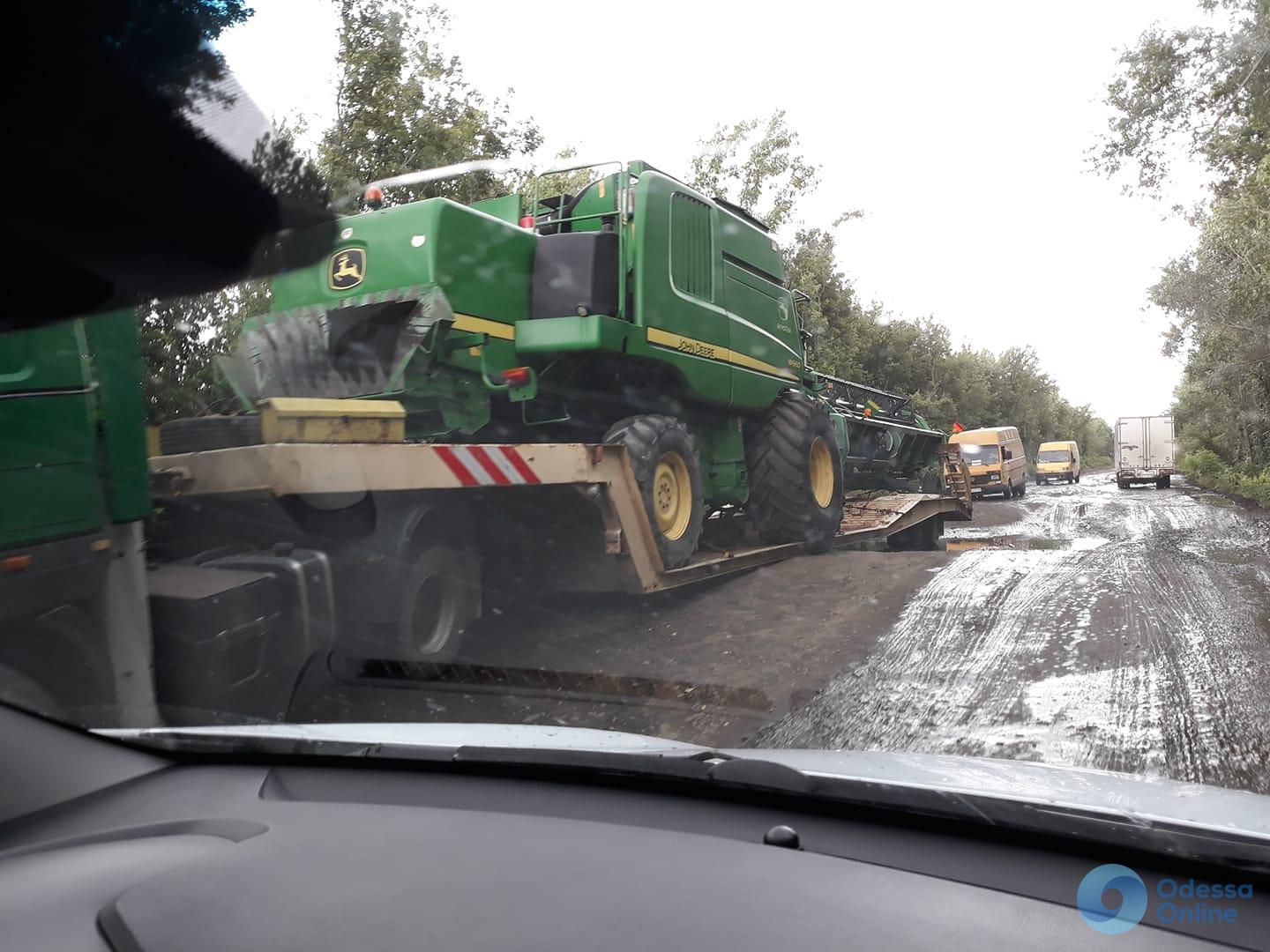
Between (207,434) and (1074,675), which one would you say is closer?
(207,434)

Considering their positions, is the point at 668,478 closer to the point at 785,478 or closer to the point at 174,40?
the point at 785,478

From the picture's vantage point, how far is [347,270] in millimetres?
6477

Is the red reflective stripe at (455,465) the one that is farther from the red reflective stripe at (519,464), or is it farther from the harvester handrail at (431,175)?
the harvester handrail at (431,175)

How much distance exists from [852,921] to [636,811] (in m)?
0.64

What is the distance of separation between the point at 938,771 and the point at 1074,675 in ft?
11.6

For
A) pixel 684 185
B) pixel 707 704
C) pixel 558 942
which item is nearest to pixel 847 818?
pixel 558 942

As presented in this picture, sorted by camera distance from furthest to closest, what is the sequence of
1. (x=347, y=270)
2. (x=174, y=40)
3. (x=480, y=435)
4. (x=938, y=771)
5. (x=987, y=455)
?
(x=987, y=455) < (x=480, y=435) < (x=347, y=270) < (x=174, y=40) < (x=938, y=771)

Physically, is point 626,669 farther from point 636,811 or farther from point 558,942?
point 558,942

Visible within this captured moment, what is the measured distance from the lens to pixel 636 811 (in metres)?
2.07

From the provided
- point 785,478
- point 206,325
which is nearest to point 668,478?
point 785,478

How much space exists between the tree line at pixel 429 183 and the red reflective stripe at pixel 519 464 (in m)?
1.64

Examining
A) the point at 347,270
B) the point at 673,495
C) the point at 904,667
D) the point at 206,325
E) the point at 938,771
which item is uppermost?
the point at 347,270

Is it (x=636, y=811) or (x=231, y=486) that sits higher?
(x=231, y=486)

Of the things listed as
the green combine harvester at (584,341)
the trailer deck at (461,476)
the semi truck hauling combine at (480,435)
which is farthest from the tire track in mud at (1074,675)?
the green combine harvester at (584,341)
